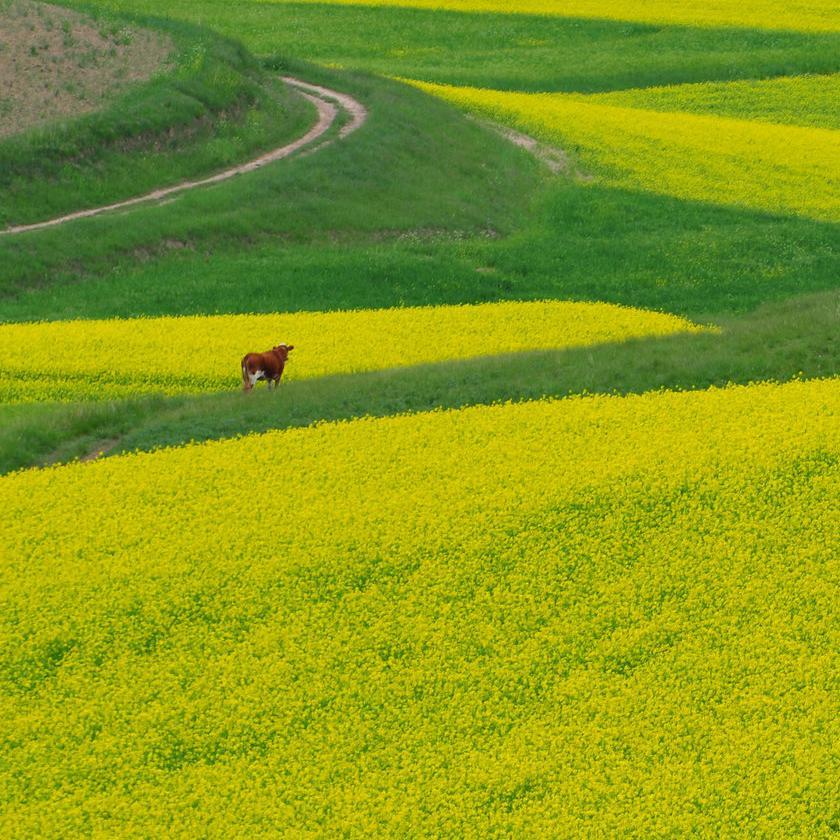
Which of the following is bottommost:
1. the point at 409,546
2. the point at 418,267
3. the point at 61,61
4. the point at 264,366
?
the point at 418,267

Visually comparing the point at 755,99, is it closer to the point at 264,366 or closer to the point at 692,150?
the point at 692,150

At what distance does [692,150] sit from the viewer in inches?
2244

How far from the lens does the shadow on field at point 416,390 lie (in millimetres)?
24656

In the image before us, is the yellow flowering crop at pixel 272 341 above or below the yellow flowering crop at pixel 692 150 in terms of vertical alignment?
below

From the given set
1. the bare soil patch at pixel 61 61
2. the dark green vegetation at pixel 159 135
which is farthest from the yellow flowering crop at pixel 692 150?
the bare soil patch at pixel 61 61

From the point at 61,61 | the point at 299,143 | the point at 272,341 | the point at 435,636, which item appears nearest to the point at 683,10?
the point at 299,143

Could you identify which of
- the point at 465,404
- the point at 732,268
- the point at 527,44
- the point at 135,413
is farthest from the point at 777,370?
the point at 527,44

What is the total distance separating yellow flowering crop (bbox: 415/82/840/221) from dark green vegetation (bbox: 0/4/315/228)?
39.2 feet

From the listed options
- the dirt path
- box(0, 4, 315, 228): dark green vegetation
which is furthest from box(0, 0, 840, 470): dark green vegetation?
box(0, 4, 315, 228): dark green vegetation

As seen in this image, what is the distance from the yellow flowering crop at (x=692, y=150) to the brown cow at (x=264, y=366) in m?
27.7

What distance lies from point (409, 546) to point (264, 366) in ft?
31.0

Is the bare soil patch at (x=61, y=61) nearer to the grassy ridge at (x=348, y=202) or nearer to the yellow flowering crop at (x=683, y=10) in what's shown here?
the grassy ridge at (x=348, y=202)

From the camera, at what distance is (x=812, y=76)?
72.4 m

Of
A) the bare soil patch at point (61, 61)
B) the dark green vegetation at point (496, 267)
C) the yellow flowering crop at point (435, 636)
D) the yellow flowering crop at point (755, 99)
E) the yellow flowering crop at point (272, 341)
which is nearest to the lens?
the yellow flowering crop at point (435, 636)
